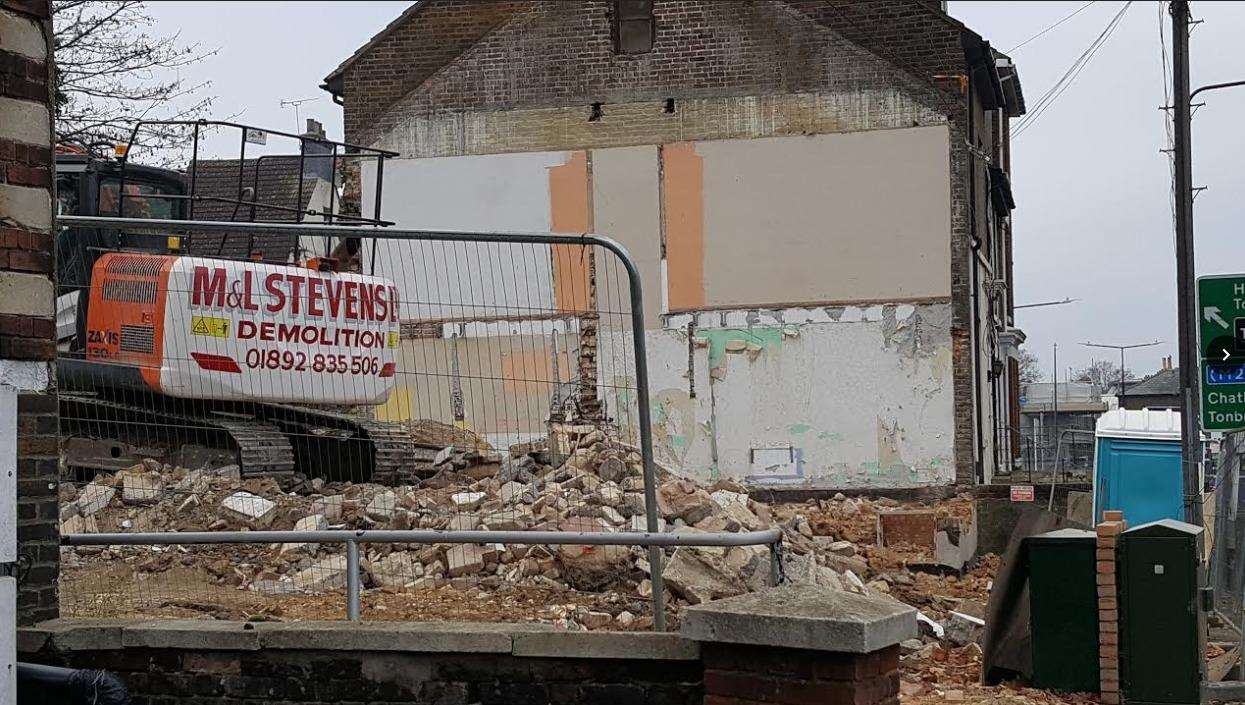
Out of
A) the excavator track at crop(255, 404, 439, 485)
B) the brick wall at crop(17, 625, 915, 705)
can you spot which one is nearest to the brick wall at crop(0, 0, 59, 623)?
the brick wall at crop(17, 625, 915, 705)

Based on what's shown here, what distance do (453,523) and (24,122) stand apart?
14.3 feet

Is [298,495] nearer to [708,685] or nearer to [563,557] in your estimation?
[563,557]

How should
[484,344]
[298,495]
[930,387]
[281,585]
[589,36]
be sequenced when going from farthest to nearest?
[589,36] → [930,387] → [298,495] → [281,585] → [484,344]

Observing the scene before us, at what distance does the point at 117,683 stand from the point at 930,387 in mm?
19981

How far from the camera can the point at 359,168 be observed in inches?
1054

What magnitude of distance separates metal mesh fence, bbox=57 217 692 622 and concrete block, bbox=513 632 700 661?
87 cm

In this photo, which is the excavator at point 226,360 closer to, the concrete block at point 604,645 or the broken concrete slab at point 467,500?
the broken concrete slab at point 467,500

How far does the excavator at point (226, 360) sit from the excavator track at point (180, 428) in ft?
0.05

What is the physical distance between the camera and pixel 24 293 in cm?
543

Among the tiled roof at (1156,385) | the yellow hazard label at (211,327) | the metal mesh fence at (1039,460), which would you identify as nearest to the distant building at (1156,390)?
the tiled roof at (1156,385)

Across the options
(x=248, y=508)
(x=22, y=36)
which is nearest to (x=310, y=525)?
(x=248, y=508)

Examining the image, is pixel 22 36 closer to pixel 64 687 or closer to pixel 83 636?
pixel 83 636

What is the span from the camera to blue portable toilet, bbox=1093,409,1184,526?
19234mm

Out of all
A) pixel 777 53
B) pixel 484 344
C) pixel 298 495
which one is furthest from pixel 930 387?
pixel 484 344
